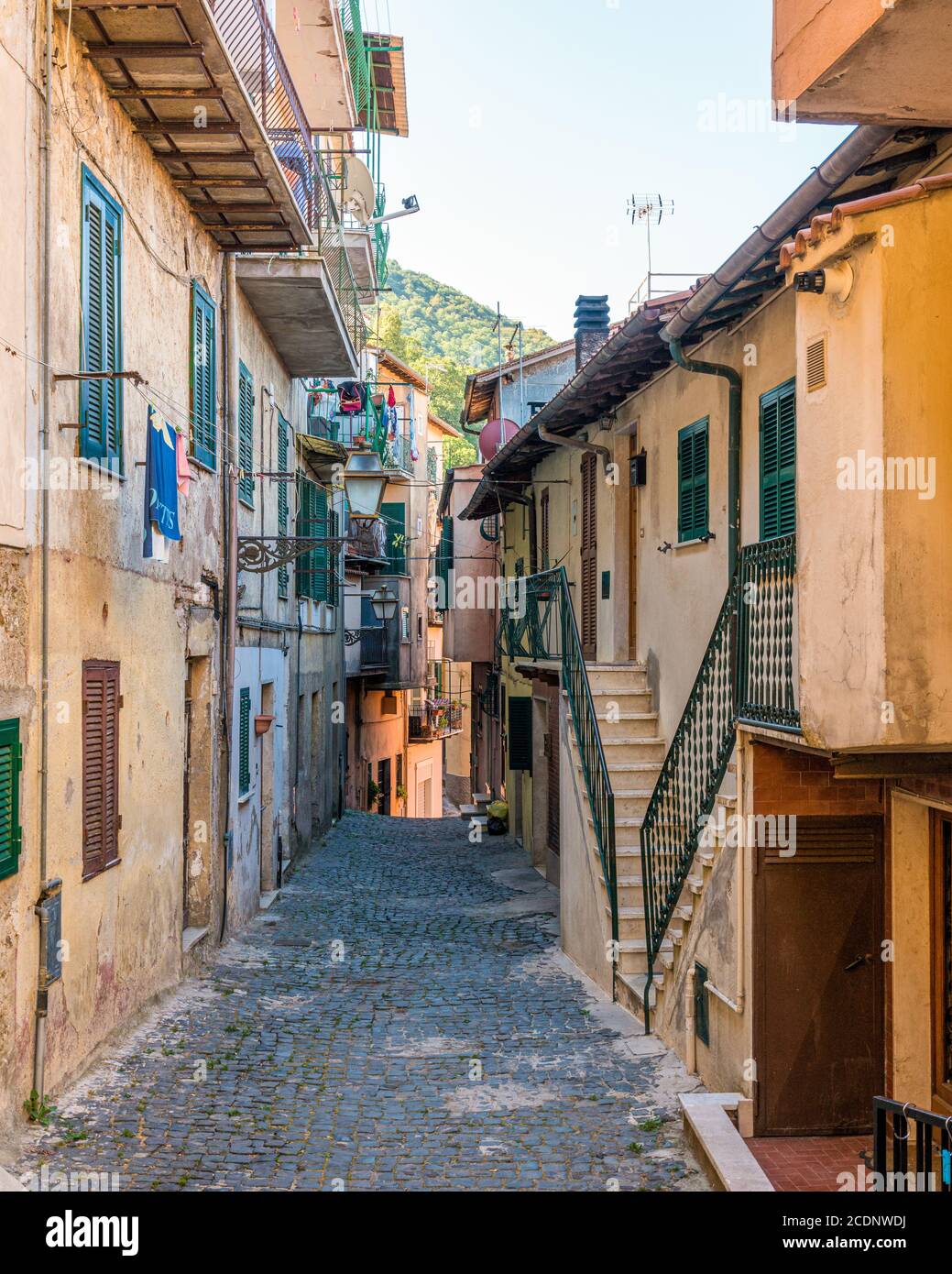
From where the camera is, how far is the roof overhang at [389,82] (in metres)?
22.5

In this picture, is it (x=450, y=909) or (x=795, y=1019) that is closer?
(x=795, y=1019)

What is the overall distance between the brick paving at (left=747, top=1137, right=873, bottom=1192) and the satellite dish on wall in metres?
18.7

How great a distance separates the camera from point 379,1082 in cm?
862

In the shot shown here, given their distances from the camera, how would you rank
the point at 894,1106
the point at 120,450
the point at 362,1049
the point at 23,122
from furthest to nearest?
the point at 362,1049 → the point at 120,450 → the point at 23,122 → the point at 894,1106

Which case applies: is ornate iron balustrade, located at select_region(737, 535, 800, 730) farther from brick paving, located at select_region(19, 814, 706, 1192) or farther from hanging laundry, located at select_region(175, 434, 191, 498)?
hanging laundry, located at select_region(175, 434, 191, 498)

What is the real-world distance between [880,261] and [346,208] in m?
14.9

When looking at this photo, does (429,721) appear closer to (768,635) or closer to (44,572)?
(768,635)

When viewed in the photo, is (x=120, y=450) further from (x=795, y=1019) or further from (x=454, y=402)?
(x=454, y=402)

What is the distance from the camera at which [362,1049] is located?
31.0ft

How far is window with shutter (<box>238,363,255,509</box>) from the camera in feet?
45.4

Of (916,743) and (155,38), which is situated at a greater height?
(155,38)

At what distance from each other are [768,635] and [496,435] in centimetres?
1818

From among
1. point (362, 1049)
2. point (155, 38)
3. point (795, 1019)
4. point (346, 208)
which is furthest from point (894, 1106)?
point (346, 208)

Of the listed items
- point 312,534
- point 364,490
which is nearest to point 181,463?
point 312,534
